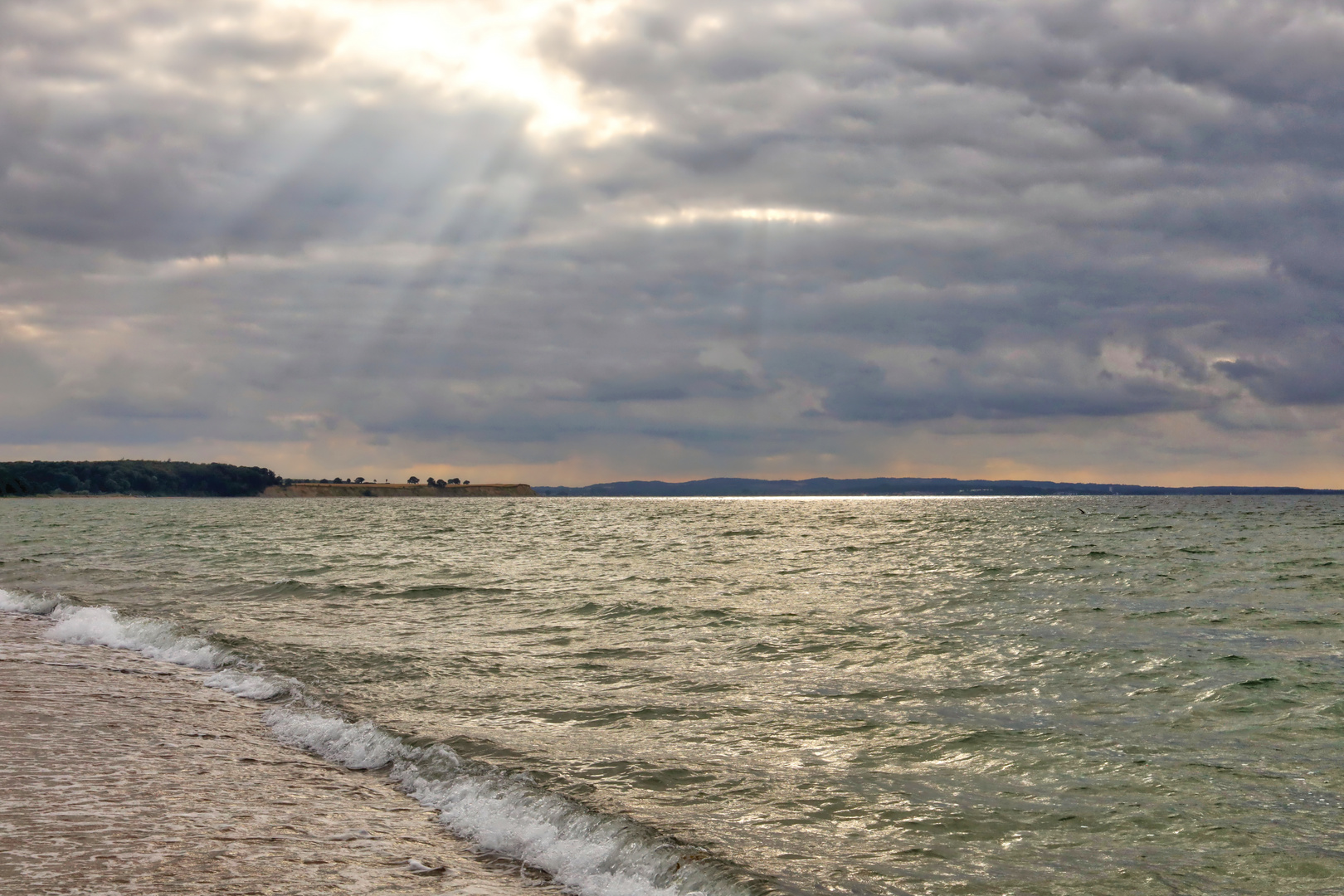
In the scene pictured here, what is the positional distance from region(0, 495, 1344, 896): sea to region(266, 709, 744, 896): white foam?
38 millimetres

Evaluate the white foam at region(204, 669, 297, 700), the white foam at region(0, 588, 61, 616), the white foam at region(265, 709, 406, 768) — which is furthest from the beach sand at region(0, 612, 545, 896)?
the white foam at region(0, 588, 61, 616)

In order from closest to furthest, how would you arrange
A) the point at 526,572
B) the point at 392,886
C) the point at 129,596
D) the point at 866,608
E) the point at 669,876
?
the point at 392,886 < the point at 669,876 < the point at 866,608 < the point at 129,596 < the point at 526,572

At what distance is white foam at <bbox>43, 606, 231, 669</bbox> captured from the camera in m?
19.7

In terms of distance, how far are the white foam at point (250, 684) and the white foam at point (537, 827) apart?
3.94m

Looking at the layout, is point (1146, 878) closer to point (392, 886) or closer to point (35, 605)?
point (392, 886)

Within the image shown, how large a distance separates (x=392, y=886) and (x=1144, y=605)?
24933 mm

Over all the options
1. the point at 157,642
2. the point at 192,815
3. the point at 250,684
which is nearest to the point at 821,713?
the point at 192,815

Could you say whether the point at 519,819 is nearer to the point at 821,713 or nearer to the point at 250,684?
the point at 821,713

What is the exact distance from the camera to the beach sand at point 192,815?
754cm

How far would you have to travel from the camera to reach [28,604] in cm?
2853

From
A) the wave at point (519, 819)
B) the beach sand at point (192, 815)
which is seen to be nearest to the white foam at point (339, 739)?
the wave at point (519, 819)

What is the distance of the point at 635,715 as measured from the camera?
14.0 metres

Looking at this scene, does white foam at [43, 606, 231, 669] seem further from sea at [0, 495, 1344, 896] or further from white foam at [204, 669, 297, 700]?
white foam at [204, 669, 297, 700]

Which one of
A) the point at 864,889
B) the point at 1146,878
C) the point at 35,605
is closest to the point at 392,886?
the point at 864,889
